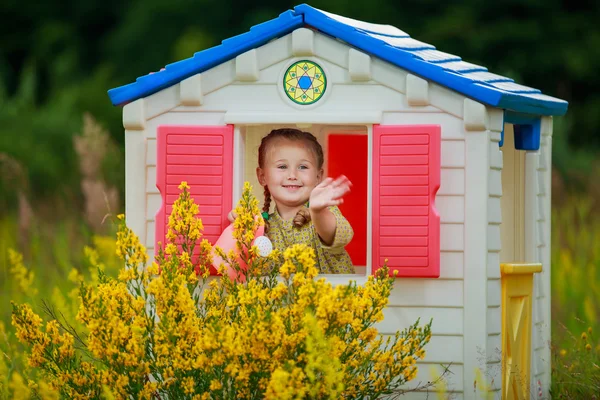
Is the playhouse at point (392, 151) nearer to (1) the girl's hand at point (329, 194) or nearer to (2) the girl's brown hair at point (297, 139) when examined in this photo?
(1) the girl's hand at point (329, 194)

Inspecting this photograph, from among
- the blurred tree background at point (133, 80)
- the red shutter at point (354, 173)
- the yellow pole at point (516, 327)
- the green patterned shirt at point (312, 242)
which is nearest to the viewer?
the yellow pole at point (516, 327)

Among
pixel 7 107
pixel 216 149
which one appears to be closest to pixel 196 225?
pixel 216 149

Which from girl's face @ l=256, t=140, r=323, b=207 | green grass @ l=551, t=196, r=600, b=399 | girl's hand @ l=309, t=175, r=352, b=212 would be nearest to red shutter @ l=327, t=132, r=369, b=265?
girl's face @ l=256, t=140, r=323, b=207

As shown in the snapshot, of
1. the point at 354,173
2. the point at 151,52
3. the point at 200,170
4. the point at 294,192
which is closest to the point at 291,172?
the point at 294,192

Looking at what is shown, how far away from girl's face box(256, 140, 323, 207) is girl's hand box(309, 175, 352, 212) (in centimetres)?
71

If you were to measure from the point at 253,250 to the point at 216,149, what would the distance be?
0.99 m

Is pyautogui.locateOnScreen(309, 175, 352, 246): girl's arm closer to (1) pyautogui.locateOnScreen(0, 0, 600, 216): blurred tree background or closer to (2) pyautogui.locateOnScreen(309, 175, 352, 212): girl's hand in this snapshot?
(2) pyautogui.locateOnScreen(309, 175, 352, 212): girl's hand

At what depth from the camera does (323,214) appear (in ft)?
20.8

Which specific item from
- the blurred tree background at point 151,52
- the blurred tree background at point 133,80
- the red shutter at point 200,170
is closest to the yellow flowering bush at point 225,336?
the red shutter at point 200,170

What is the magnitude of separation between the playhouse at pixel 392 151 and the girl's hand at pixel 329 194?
0.83ft

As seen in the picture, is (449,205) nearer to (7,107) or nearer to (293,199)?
(293,199)

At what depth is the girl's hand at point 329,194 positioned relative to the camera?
20.0ft

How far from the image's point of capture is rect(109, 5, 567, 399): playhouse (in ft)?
20.3

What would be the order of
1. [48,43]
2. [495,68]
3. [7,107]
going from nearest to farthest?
[7,107], [495,68], [48,43]
